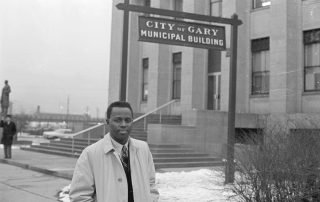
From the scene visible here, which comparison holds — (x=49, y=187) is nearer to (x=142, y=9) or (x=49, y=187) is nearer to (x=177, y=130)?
(x=142, y=9)

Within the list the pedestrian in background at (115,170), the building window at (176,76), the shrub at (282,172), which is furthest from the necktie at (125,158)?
the building window at (176,76)

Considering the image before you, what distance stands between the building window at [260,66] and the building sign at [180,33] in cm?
1036

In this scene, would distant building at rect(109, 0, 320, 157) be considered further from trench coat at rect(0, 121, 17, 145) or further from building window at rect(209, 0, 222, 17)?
trench coat at rect(0, 121, 17, 145)

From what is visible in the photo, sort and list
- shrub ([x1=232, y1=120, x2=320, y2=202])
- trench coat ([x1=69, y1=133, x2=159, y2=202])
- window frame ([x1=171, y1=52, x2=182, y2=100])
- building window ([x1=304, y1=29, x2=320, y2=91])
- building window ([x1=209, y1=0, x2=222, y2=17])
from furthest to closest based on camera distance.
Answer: window frame ([x1=171, y1=52, x2=182, y2=100])
building window ([x1=209, y1=0, x2=222, y2=17])
building window ([x1=304, y1=29, x2=320, y2=91])
shrub ([x1=232, y1=120, x2=320, y2=202])
trench coat ([x1=69, y1=133, x2=159, y2=202])

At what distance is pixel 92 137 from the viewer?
22.7 m

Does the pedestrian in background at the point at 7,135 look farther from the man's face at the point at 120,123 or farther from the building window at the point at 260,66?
the man's face at the point at 120,123

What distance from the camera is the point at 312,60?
809 inches

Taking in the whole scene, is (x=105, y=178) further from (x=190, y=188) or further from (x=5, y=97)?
(x=5, y=97)

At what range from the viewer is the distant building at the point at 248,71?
20.1 meters

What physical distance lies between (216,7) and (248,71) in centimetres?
511

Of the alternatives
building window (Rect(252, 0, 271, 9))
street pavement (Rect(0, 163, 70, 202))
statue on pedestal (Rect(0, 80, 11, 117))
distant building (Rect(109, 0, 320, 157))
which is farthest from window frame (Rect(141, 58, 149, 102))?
Answer: street pavement (Rect(0, 163, 70, 202))

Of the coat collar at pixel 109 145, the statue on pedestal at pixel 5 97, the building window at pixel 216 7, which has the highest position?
the building window at pixel 216 7

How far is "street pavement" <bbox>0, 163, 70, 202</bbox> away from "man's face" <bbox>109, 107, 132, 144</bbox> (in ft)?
23.6

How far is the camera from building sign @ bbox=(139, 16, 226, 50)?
37.5 feet
